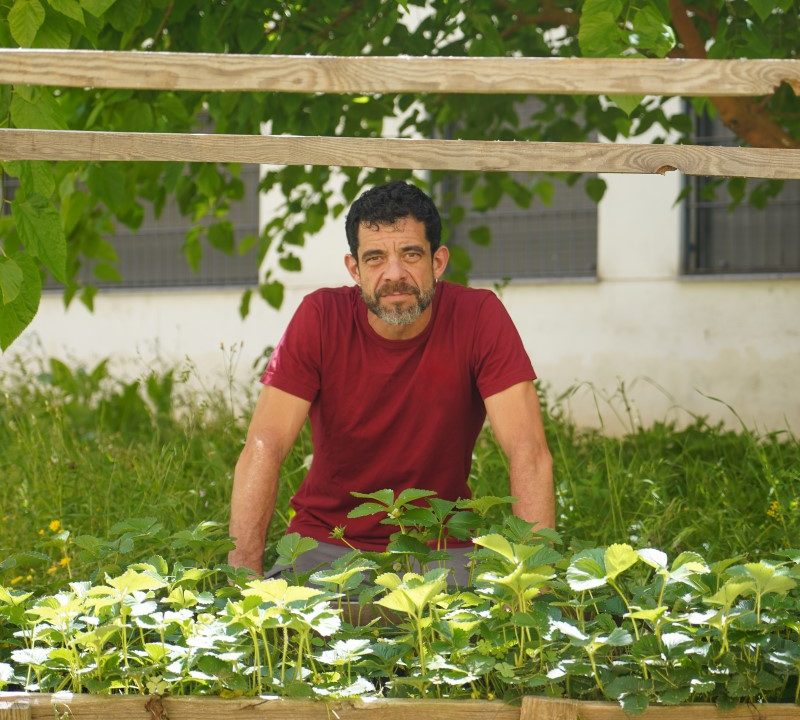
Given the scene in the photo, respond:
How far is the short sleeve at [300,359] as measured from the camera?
10.1ft

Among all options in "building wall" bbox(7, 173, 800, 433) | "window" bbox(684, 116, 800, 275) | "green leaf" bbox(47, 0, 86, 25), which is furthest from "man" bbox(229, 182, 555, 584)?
"window" bbox(684, 116, 800, 275)

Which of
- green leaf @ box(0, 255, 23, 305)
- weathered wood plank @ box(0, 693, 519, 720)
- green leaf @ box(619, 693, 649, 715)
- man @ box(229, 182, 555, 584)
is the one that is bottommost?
weathered wood plank @ box(0, 693, 519, 720)

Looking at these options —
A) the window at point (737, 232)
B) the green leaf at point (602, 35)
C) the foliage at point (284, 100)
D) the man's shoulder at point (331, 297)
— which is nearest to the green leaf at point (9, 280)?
the foliage at point (284, 100)

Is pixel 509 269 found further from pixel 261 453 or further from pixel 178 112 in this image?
pixel 261 453

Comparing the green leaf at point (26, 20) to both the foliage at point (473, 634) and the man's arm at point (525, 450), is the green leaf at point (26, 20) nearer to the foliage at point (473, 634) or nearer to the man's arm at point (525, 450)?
the foliage at point (473, 634)

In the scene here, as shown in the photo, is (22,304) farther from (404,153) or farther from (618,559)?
(618,559)

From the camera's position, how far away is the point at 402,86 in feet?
7.67

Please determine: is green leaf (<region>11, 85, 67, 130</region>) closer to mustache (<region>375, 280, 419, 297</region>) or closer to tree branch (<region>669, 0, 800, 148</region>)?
mustache (<region>375, 280, 419, 297</region>)

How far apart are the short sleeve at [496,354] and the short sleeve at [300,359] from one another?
0.39m

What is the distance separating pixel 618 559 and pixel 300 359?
4.32 feet

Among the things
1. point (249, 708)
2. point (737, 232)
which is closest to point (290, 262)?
point (249, 708)

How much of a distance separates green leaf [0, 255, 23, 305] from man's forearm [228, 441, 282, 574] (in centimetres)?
71

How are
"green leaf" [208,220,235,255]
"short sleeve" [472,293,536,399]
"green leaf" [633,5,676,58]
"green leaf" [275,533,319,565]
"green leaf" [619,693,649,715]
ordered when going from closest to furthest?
"green leaf" [619,693,649,715]
"green leaf" [275,533,319,565]
"green leaf" [633,5,676,58]
"short sleeve" [472,293,536,399]
"green leaf" [208,220,235,255]

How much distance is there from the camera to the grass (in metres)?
3.79
